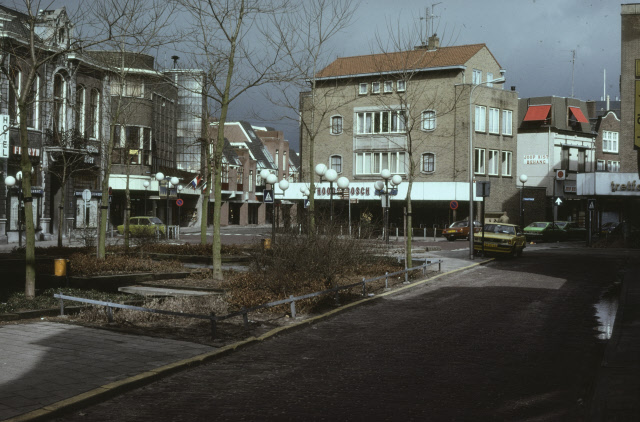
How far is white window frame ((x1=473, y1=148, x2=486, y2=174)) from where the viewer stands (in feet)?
Answer: 189

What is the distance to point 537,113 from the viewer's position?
68.3 meters

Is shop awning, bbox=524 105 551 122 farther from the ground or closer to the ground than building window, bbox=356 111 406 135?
farther from the ground

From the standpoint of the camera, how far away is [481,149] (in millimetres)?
58406

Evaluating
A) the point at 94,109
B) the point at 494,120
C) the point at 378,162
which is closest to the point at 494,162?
the point at 494,120

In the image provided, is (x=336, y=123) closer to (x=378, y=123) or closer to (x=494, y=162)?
(x=378, y=123)

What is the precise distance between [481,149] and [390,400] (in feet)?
174

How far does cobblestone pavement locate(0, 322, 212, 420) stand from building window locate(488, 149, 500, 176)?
51769 mm

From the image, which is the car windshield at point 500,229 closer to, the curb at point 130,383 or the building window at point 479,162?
the curb at point 130,383

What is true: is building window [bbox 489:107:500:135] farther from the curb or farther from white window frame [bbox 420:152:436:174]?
the curb

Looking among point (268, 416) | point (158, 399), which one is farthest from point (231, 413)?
point (158, 399)

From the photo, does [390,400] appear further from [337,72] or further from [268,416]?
[337,72]

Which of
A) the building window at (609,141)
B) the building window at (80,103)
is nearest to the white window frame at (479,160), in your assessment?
the building window at (609,141)

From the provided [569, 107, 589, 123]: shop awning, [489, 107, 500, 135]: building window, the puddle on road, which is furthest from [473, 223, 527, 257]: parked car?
[569, 107, 589, 123]: shop awning

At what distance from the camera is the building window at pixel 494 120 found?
5900cm
